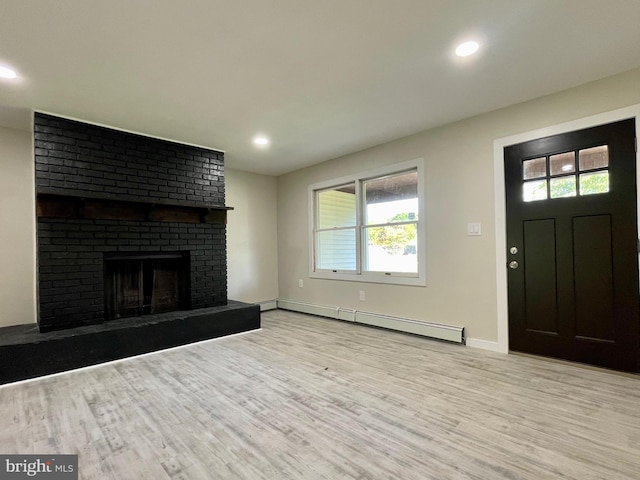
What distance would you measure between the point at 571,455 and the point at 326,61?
9.03 feet

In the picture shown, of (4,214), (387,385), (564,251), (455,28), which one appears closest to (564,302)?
(564,251)

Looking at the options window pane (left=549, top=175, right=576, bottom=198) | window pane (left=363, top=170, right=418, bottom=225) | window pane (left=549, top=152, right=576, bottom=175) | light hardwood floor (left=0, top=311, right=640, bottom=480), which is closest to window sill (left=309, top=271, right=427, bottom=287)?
window pane (left=363, top=170, right=418, bottom=225)

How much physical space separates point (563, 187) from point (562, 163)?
215mm

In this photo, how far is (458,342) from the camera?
132 inches

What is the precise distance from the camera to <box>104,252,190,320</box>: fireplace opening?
11.8ft

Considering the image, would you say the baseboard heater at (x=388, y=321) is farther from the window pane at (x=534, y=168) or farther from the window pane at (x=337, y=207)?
the window pane at (x=534, y=168)

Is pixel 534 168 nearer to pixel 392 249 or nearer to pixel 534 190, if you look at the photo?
pixel 534 190

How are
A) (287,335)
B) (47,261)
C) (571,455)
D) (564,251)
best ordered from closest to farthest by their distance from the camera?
(571,455) → (564,251) → (47,261) → (287,335)

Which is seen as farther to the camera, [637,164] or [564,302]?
[564,302]

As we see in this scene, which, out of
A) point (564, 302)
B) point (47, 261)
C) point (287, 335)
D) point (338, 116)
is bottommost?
point (287, 335)

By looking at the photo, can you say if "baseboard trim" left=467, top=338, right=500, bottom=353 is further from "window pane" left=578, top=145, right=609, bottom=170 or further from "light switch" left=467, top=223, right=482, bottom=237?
"window pane" left=578, top=145, right=609, bottom=170

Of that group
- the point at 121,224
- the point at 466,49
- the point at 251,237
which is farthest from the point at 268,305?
the point at 466,49

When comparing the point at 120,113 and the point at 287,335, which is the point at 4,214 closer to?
the point at 120,113

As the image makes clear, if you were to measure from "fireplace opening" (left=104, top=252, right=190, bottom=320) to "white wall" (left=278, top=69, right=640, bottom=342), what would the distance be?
2479 millimetres
